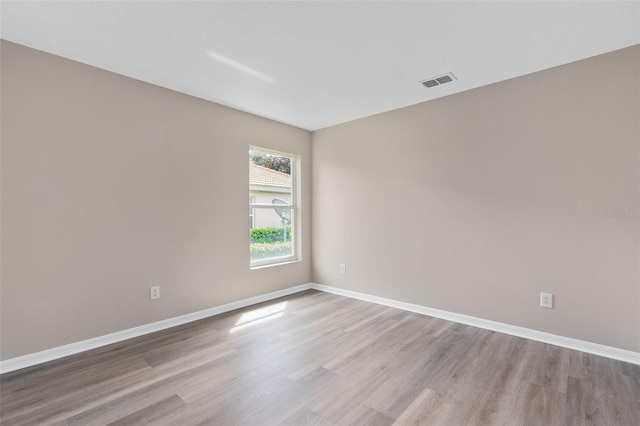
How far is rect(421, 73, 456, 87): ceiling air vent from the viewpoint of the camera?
2.80m

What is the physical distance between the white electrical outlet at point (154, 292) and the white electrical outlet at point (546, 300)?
12.1 feet

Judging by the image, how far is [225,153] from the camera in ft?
11.7

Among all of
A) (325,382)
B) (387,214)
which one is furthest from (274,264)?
(325,382)

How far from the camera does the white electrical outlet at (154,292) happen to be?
2.96 meters

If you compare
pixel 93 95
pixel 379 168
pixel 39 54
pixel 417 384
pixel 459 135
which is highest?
pixel 39 54

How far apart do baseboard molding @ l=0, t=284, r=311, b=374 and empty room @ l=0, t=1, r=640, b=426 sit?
0.06 feet

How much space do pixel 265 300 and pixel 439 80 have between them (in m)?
3.29

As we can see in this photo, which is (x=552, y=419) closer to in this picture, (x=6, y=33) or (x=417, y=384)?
(x=417, y=384)

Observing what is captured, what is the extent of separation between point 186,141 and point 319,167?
2.00 meters

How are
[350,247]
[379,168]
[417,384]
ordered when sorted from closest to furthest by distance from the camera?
1. [417,384]
2. [379,168]
3. [350,247]

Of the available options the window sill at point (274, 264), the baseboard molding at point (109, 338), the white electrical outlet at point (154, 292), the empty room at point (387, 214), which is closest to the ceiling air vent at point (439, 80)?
the empty room at point (387, 214)

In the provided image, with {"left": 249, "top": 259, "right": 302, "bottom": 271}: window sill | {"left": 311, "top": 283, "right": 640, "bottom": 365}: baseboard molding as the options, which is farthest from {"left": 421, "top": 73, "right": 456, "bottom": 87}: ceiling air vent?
{"left": 249, "top": 259, "right": 302, "bottom": 271}: window sill

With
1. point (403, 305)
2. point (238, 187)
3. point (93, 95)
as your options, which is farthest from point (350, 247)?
point (93, 95)

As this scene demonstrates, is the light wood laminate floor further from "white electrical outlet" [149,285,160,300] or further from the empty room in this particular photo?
"white electrical outlet" [149,285,160,300]
